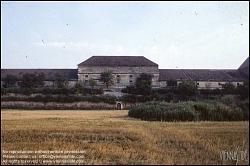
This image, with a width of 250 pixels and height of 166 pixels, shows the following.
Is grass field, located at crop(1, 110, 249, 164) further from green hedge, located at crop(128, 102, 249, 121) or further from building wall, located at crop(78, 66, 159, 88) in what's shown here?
building wall, located at crop(78, 66, 159, 88)

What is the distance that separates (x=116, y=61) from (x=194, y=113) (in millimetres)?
36624

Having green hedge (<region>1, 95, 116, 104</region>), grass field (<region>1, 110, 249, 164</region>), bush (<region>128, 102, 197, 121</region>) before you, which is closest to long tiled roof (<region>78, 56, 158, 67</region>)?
green hedge (<region>1, 95, 116, 104</region>)

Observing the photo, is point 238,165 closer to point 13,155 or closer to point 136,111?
point 13,155

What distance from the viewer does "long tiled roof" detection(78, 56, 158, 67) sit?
5647 centimetres

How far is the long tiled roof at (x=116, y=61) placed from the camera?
185 feet

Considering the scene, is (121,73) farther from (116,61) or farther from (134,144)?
(134,144)

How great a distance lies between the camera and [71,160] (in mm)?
7387

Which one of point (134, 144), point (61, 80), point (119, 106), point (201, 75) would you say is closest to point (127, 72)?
point (61, 80)

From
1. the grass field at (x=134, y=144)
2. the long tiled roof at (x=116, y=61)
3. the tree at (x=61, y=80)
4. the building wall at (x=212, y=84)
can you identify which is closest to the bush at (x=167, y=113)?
the grass field at (x=134, y=144)

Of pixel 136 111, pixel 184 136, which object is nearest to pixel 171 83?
pixel 136 111

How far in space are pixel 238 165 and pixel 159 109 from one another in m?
14.5

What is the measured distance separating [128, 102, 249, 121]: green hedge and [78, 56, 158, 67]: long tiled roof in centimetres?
3418

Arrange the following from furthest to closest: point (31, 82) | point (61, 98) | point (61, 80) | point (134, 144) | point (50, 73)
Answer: point (50, 73) → point (61, 80) → point (31, 82) → point (61, 98) → point (134, 144)

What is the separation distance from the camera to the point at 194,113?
2103 cm
